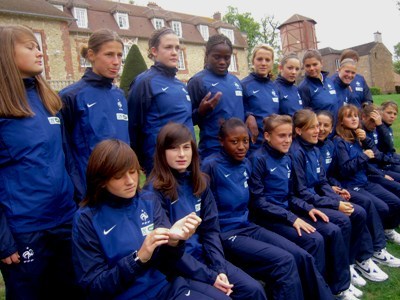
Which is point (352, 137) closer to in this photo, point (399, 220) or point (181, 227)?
point (399, 220)

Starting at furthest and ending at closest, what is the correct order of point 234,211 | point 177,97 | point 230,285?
point 177,97 < point 234,211 < point 230,285

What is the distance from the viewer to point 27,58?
272cm

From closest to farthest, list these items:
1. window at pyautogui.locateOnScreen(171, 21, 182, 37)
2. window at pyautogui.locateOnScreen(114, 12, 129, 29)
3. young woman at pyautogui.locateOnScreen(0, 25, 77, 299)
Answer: young woman at pyautogui.locateOnScreen(0, 25, 77, 299) → window at pyautogui.locateOnScreen(114, 12, 129, 29) → window at pyautogui.locateOnScreen(171, 21, 182, 37)

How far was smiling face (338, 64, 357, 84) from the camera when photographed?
19.8 ft

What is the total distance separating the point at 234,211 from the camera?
362cm

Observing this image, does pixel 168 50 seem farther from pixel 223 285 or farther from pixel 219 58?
pixel 223 285

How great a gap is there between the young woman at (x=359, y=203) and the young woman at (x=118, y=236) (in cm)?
259

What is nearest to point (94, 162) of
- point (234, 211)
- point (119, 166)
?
point (119, 166)

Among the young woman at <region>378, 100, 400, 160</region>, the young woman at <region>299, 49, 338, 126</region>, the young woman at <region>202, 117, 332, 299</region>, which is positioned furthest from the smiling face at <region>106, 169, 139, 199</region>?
the young woman at <region>378, 100, 400, 160</region>

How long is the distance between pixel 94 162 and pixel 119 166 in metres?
0.18

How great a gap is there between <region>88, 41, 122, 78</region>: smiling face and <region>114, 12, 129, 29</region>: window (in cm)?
2889

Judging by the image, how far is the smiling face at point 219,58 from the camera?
436cm

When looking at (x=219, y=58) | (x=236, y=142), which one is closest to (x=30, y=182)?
(x=236, y=142)

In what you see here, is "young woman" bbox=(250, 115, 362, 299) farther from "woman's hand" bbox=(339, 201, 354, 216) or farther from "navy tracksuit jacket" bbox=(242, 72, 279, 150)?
"navy tracksuit jacket" bbox=(242, 72, 279, 150)
